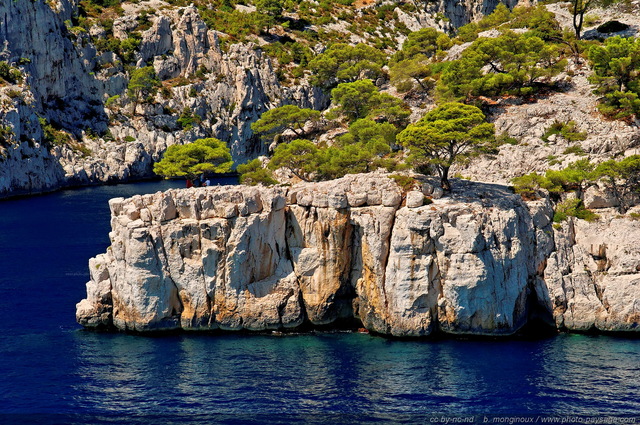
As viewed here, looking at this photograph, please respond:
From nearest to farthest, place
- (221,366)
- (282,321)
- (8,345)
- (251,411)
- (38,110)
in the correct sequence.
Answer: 1. (251,411)
2. (221,366)
3. (8,345)
4. (282,321)
5. (38,110)

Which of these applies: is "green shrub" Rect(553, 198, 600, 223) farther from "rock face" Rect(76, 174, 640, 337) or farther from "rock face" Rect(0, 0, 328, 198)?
"rock face" Rect(0, 0, 328, 198)

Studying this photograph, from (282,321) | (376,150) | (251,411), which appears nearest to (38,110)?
(376,150)

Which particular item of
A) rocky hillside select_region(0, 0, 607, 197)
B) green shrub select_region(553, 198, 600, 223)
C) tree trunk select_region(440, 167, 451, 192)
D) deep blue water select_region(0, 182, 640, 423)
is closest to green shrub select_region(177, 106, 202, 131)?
rocky hillside select_region(0, 0, 607, 197)

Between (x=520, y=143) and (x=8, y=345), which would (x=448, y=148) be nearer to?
(x=520, y=143)

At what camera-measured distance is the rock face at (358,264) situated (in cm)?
5559

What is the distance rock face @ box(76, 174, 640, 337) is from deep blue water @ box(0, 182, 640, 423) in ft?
7.75

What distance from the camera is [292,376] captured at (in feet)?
155

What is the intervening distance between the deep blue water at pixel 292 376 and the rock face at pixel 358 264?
2.36 meters

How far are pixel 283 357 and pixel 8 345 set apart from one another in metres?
24.1

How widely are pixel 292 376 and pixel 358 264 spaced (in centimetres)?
1542

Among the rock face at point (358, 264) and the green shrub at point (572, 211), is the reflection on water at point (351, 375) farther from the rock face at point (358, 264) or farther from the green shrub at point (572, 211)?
the green shrub at point (572, 211)

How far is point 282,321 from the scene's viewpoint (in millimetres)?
58312

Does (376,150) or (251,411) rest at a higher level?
(376,150)

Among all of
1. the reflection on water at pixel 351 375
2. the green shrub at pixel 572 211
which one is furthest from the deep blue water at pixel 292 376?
the green shrub at pixel 572 211
